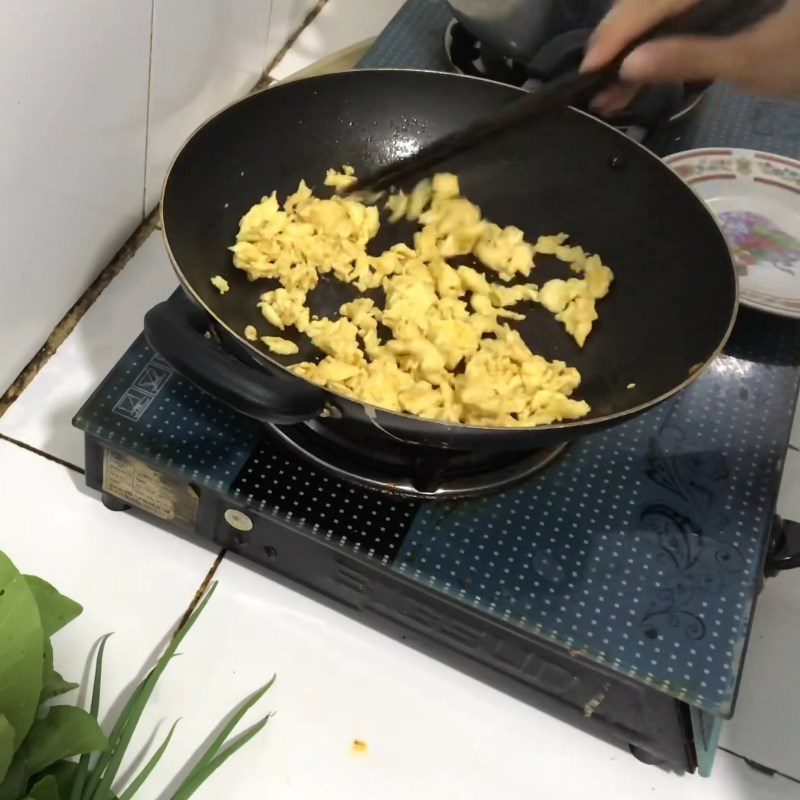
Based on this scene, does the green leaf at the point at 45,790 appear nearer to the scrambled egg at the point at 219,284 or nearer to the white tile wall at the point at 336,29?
the scrambled egg at the point at 219,284

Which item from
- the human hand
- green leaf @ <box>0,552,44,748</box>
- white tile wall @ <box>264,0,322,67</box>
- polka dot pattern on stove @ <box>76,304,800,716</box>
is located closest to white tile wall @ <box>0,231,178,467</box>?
polka dot pattern on stove @ <box>76,304,800,716</box>

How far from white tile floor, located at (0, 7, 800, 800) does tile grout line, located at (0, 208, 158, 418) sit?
0.20 feet

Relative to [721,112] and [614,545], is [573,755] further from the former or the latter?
[721,112]

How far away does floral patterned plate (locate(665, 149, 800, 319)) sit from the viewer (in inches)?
38.0

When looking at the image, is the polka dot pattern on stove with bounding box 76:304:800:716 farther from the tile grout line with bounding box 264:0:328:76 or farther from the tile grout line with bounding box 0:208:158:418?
the tile grout line with bounding box 264:0:328:76

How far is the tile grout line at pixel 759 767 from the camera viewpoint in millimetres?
750

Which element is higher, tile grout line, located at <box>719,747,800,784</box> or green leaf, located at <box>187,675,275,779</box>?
green leaf, located at <box>187,675,275,779</box>

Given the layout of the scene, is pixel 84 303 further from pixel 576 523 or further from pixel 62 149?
pixel 576 523

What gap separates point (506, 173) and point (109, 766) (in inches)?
25.4

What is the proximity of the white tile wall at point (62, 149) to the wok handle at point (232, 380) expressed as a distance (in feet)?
0.74

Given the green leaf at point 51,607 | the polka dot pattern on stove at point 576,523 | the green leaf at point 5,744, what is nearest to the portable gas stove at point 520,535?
the polka dot pattern on stove at point 576,523

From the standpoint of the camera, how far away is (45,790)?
608 millimetres

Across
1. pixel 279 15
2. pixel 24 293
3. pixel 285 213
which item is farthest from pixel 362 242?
pixel 279 15

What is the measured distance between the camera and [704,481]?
2.52ft
